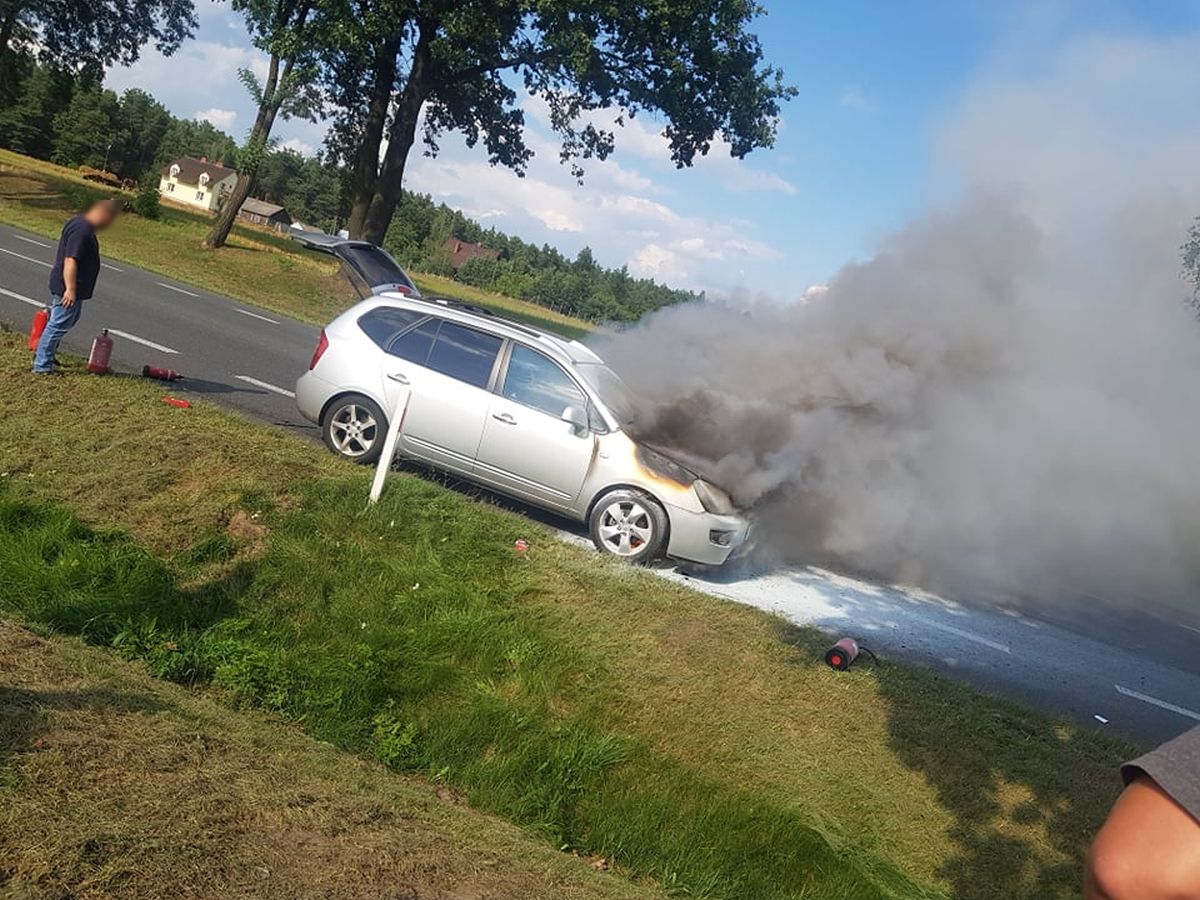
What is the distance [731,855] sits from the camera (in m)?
4.92

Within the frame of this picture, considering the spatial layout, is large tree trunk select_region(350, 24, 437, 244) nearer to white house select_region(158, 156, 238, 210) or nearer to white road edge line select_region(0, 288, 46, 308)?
white road edge line select_region(0, 288, 46, 308)

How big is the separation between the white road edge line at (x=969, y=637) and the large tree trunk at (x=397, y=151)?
19.4 metres

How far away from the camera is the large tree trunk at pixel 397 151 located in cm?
2431

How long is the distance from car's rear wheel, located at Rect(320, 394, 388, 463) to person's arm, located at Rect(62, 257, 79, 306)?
2427 mm

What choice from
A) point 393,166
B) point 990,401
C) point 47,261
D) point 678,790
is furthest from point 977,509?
point 393,166

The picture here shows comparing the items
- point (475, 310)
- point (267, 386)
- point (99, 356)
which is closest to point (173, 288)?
point (267, 386)

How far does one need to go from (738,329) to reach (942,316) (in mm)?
2089

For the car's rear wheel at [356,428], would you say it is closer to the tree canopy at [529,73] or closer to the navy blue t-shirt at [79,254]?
the navy blue t-shirt at [79,254]

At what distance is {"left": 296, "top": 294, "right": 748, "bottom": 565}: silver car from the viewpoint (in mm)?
8125

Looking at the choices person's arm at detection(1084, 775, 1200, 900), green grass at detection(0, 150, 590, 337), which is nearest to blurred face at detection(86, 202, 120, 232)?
person's arm at detection(1084, 775, 1200, 900)

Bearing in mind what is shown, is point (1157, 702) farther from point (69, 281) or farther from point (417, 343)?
point (69, 281)

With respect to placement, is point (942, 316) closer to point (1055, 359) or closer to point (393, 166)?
point (1055, 359)

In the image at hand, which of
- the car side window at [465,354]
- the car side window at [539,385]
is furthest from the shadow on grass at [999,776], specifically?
the car side window at [465,354]

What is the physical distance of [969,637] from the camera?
8742 mm
